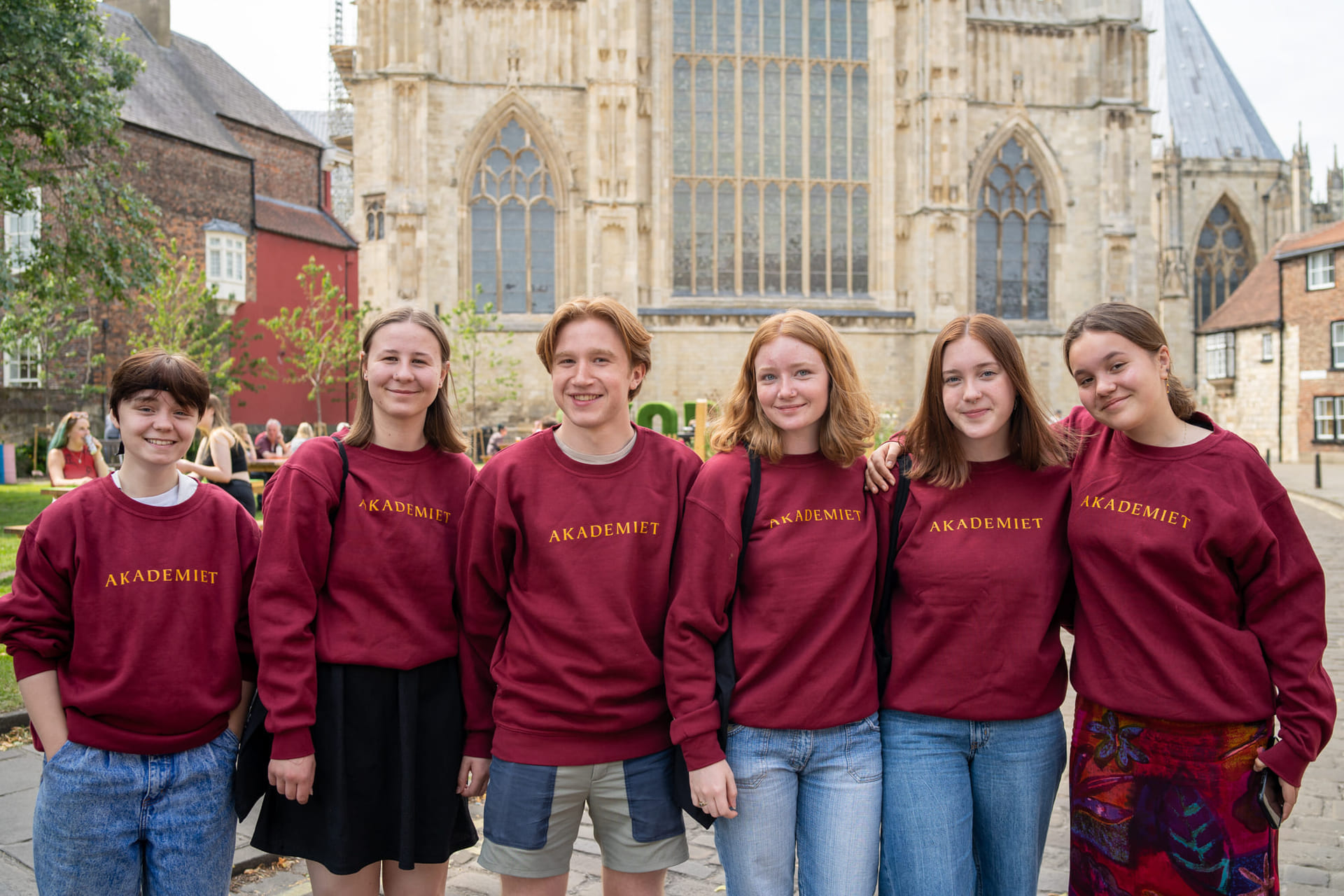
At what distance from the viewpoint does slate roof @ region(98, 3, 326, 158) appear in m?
27.2

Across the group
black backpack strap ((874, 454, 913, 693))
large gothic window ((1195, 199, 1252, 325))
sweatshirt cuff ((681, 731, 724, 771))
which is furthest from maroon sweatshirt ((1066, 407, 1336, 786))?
large gothic window ((1195, 199, 1252, 325))

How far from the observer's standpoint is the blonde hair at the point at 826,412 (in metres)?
2.63

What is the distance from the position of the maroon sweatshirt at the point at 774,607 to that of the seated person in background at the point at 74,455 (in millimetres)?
7632

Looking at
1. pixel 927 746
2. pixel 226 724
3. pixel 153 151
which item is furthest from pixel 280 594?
pixel 153 151

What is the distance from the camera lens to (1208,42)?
149ft

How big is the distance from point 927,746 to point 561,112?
2428 cm

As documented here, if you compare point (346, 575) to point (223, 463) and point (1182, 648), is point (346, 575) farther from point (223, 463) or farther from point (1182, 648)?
point (223, 463)

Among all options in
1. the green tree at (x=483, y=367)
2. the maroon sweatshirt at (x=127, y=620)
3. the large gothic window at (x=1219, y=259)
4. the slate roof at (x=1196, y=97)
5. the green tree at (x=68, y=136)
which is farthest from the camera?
the slate roof at (x=1196, y=97)

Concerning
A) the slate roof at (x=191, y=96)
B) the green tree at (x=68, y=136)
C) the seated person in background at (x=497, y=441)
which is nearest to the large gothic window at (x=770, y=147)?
the seated person in background at (x=497, y=441)

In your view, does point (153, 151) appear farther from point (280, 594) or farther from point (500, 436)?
point (280, 594)

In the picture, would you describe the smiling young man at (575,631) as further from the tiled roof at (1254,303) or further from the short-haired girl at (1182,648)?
the tiled roof at (1254,303)

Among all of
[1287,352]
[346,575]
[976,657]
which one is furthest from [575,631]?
[1287,352]

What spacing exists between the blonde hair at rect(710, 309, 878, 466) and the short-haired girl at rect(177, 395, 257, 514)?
5661 mm

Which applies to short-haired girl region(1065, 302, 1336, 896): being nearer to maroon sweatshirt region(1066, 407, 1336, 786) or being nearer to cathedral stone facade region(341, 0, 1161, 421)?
maroon sweatshirt region(1066, 407, 1336, 786)
